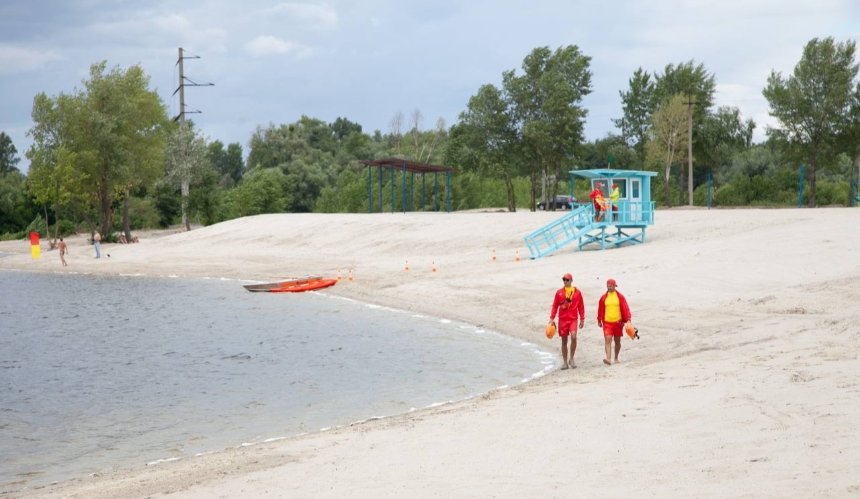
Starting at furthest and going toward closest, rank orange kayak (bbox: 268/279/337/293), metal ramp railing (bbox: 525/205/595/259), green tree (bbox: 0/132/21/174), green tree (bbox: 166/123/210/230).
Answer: green tree (bbox: 0/132/21/174)
green tree (bbox: 166/123/210/230)
orange kayak (bbox: 268/279/337/293)
metal ramp railing (bbox: 525/205/595/259)

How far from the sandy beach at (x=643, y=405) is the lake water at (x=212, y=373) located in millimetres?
1190

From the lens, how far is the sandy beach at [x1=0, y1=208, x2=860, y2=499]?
9.09 metres

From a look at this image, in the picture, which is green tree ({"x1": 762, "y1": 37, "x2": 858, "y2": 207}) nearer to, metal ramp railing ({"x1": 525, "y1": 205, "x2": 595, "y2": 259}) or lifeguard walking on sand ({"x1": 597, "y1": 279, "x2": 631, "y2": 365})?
metal ramp railing ({"x1": 525, "y1": 205, "x2": 595, "y2": 259})

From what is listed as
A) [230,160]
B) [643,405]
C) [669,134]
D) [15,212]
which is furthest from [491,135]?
[230,160]

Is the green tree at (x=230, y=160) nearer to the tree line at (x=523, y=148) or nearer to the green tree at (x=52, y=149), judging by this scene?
the tree line at (x=523, y=148)

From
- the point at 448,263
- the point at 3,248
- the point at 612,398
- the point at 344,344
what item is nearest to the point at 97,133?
the point at 3,248

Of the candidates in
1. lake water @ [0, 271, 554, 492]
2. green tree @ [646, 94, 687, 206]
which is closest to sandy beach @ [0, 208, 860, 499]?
lake water @ [0, 271, 554, 492]

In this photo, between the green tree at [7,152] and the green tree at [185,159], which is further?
the green tree at [7,152]

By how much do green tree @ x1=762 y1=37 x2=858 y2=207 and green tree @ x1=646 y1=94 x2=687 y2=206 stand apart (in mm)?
7719

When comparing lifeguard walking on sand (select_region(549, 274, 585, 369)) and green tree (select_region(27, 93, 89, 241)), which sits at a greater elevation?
green tree (select_region(27, 93, 89, 241))

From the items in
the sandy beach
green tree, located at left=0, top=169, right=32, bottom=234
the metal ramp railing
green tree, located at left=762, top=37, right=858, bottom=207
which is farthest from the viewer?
green tree, located at left=0, top=169, right=32, bottom=234

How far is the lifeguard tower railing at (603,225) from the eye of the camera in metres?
36.2

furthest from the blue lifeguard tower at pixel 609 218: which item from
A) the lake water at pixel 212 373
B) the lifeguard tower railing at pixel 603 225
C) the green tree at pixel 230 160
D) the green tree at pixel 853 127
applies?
the green tree at pixel 230 160

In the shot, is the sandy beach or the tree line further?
the tree line
